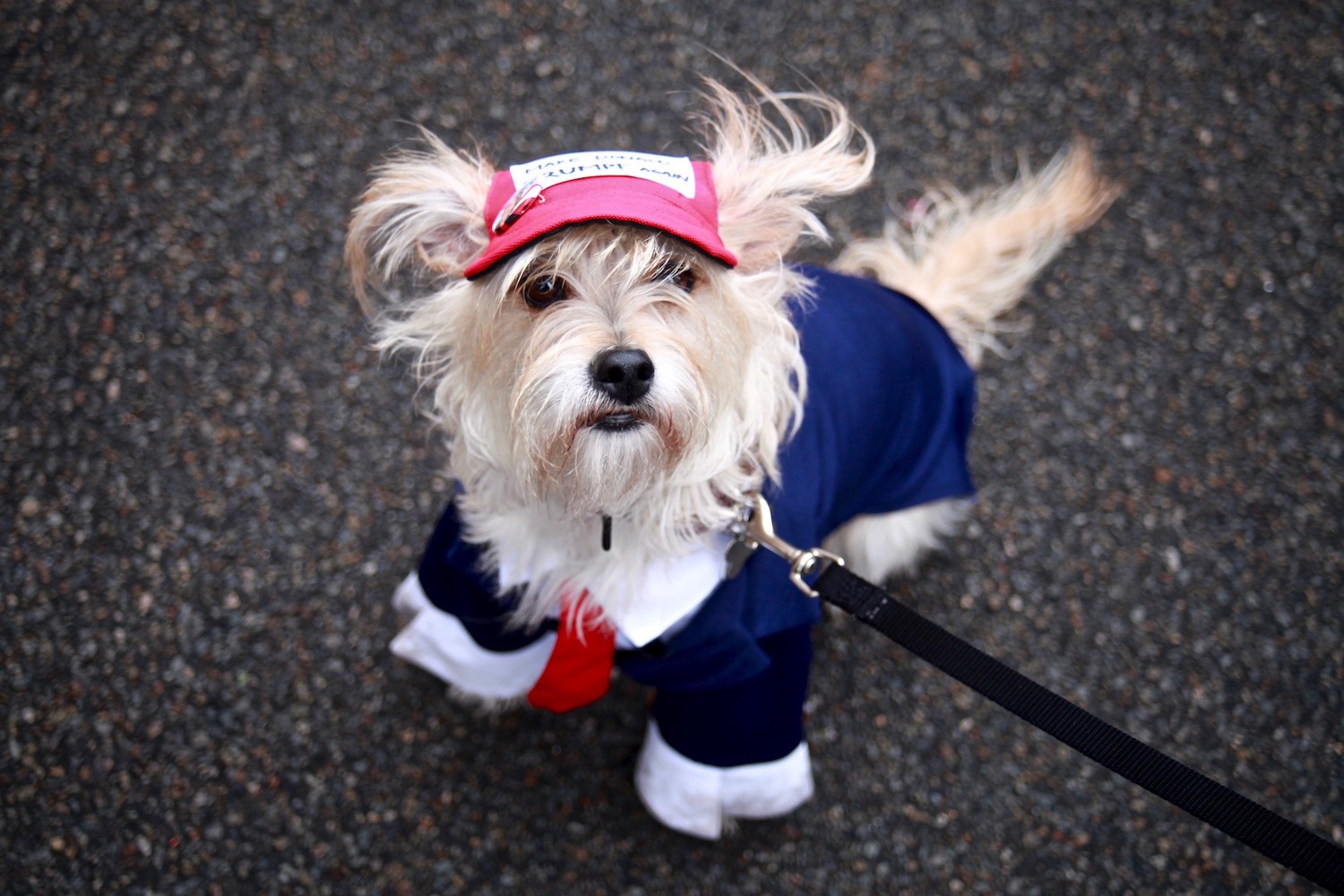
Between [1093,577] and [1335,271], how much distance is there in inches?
59.2

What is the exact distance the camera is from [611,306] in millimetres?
1600

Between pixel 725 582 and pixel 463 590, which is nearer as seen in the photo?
pixel 725 582

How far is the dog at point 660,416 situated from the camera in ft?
5.14

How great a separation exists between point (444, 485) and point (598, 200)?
156 cm

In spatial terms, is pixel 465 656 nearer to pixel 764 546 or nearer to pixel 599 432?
pixel 764 546

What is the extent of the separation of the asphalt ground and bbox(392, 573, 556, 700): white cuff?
0.27 meters

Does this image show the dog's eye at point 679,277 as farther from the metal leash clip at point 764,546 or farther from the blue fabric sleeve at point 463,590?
the blue fabric sleeve at point 463,590

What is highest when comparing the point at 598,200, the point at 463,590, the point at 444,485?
the point at 598,200

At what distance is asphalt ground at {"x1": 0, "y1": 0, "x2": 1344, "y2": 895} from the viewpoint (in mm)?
2480

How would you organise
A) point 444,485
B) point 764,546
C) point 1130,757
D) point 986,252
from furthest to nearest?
point 444,485 → point 986,252 → point 764,546 → point 1130,757

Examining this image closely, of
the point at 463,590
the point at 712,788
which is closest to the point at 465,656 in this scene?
the point at 463,590

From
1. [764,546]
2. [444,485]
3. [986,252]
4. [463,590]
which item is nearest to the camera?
[764,546]

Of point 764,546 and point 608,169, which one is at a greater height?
point 608,169

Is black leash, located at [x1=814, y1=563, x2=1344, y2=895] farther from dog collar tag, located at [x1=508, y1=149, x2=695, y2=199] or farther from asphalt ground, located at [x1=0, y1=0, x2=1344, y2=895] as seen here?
asphalt ground, located at [x1=0, y1=0, x2=1344, y2=895]
